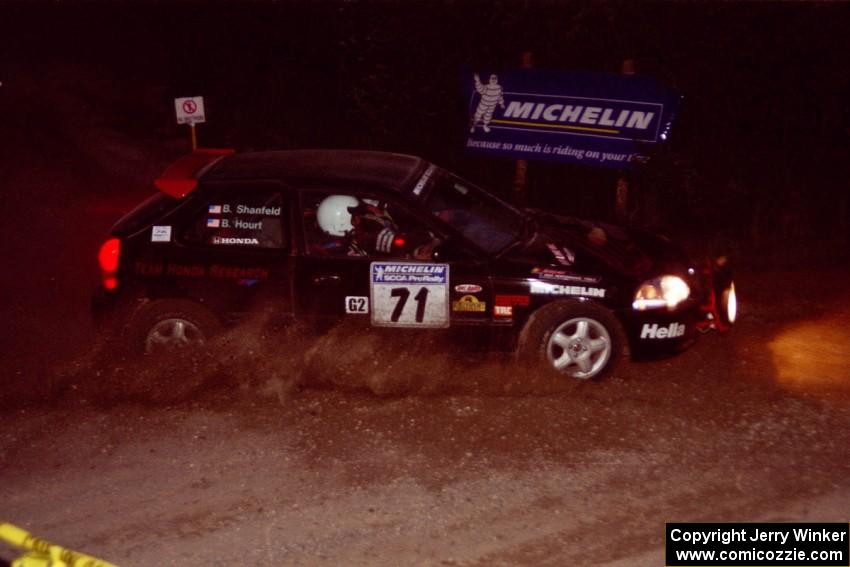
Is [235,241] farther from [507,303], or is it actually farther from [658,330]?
[658,330]

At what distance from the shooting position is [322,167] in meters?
7.43

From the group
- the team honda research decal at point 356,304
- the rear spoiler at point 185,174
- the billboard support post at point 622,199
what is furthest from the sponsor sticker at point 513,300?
the billboard support post at point 622,199

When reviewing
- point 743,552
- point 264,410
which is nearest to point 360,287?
point 264,410

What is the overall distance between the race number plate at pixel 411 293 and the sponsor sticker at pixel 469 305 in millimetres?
71

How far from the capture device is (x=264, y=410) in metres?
6.84

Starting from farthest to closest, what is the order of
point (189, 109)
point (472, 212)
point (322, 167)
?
point (189, 109), point (472, 212), point (322, 167)

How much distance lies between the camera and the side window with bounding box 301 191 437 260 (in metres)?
7.10

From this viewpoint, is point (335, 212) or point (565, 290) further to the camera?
point (335, 212)

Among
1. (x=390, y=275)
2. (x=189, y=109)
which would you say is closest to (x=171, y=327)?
(x=390, y=275)

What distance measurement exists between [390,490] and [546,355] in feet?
5.96

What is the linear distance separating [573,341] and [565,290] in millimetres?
361

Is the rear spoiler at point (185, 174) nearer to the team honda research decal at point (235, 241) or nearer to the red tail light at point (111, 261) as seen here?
the team honda research decal at point (235, 241)

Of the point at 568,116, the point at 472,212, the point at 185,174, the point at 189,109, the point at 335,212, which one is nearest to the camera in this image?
the point at 335,212

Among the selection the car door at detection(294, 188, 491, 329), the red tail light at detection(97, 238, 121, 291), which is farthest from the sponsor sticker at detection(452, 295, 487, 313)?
the red tail light at detection(97, 238, 121, 291)
